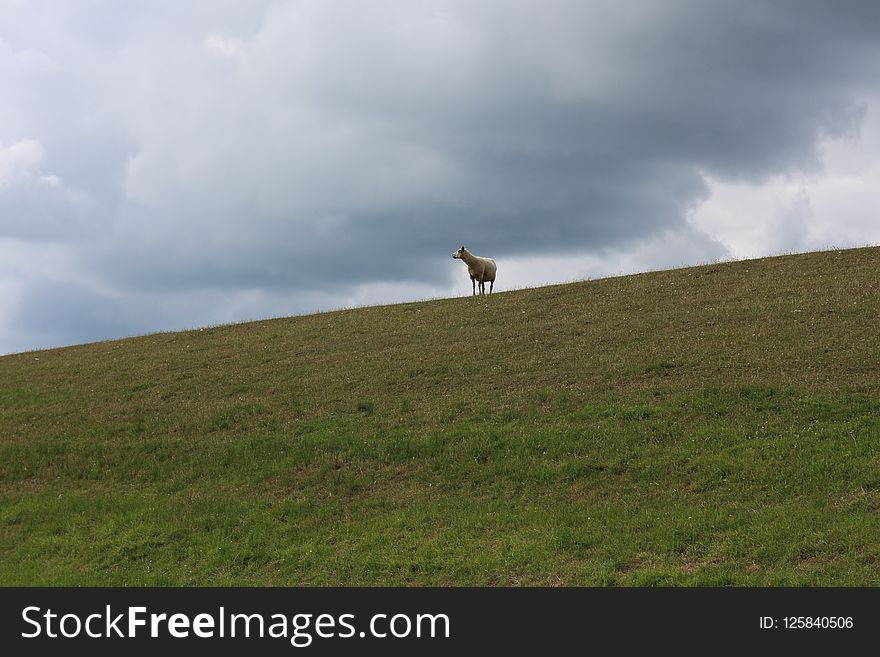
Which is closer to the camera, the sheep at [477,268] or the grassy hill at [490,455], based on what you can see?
the grassy hill at [490,455]

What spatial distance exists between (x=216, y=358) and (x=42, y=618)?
2272 centimetres

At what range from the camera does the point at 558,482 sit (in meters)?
18.8

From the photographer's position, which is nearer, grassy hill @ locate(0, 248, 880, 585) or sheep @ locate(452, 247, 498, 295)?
grassy hill @ locate(0, 248, 880, 585)

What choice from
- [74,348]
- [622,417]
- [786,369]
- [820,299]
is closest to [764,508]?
[622,417]

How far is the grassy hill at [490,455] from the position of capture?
1540 centimetres

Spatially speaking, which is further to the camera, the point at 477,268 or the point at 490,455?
the point at 477,268

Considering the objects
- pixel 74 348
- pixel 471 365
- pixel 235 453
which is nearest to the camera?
pixel 235 453

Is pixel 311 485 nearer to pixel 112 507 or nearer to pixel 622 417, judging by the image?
pixel 112 507

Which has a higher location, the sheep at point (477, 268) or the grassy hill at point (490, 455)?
the sheep at point (477, 268)

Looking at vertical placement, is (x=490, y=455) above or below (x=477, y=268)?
below

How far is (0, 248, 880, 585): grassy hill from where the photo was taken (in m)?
15.4

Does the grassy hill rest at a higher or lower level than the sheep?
lower

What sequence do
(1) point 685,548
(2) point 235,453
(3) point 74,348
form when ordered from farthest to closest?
(3) point 74,348
(2) point 235,453
(1) point 685,548

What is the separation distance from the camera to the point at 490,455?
20766mm
